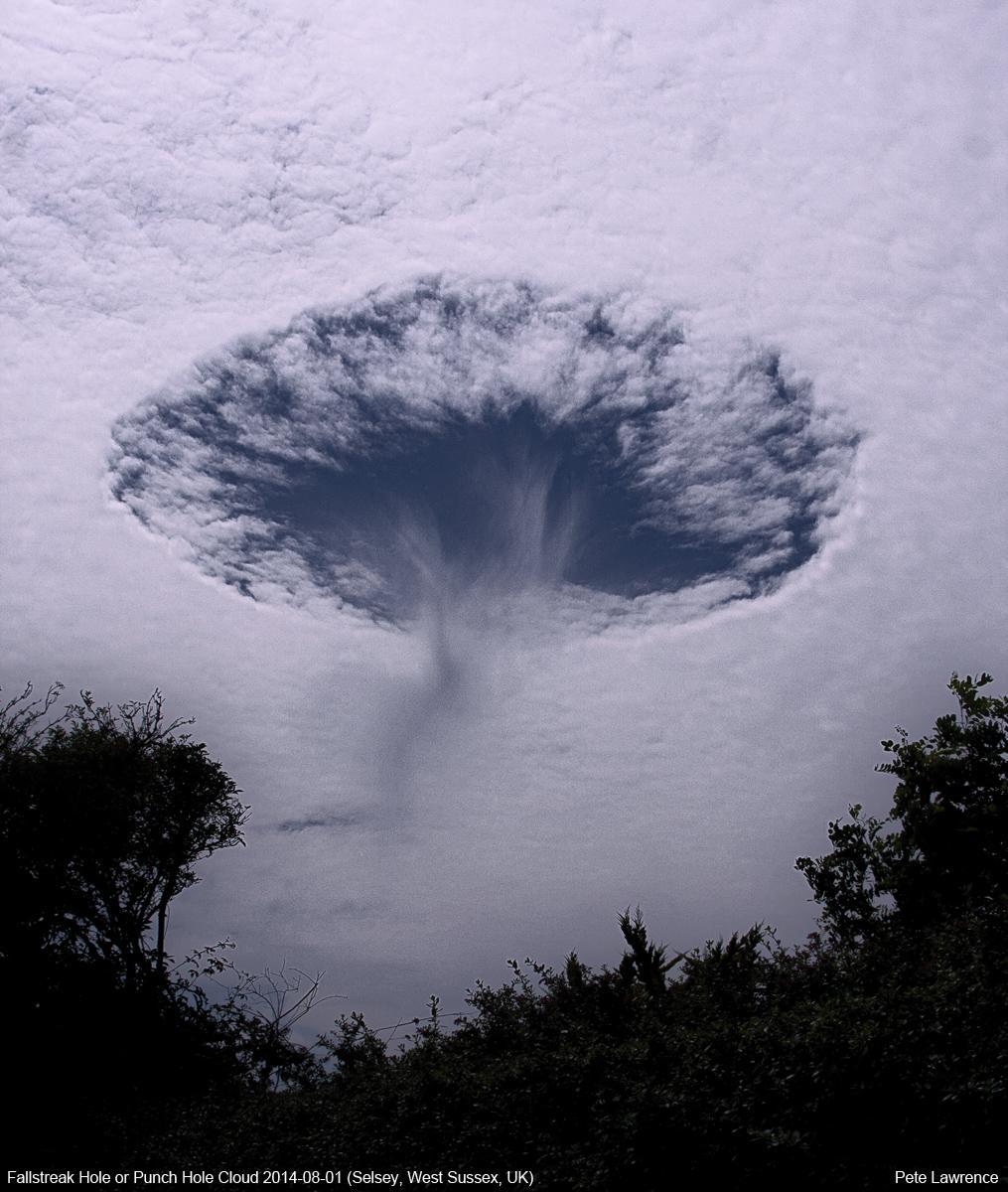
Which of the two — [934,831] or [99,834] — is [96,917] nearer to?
[99,834]

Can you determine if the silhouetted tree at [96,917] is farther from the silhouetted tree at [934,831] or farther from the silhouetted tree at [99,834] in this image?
the silhouetted tree at [934,831]

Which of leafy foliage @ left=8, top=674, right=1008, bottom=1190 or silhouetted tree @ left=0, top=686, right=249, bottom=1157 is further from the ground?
silhouetted tree @ left=0, top=686, right=249, bottom=1157

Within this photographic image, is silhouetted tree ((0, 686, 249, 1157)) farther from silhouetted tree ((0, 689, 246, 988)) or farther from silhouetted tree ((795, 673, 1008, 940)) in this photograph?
silhouetted tree ((795, 673, 1008, 940))

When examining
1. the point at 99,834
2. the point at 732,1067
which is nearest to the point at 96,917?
the point at 99,834

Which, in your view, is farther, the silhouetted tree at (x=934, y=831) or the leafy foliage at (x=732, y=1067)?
the silhouetted tree at (x=934, y=831)

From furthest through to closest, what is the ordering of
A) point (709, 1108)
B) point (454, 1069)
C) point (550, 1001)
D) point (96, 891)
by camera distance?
point (96, 891) < point (550, 1001) < point (454, 1069) < point (709, 1108)

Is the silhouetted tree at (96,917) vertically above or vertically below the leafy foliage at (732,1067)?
above

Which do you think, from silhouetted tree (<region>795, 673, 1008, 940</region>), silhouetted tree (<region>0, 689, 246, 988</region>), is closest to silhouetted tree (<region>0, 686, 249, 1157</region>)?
silhouetted tree (<region>0, 689, 246, 988</region>)

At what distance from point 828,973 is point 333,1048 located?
12223 mm

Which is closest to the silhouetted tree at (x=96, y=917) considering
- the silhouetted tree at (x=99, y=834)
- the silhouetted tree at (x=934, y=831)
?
the silhouetted tree at (x=99, y=834)

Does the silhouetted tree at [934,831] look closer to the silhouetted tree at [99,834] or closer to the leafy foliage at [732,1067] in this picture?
the leafy foliage at [732,1067]

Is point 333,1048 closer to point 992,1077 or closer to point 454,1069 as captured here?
point 454,1069

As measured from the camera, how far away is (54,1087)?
1691 cm

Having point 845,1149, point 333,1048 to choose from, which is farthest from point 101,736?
point 845,1149
